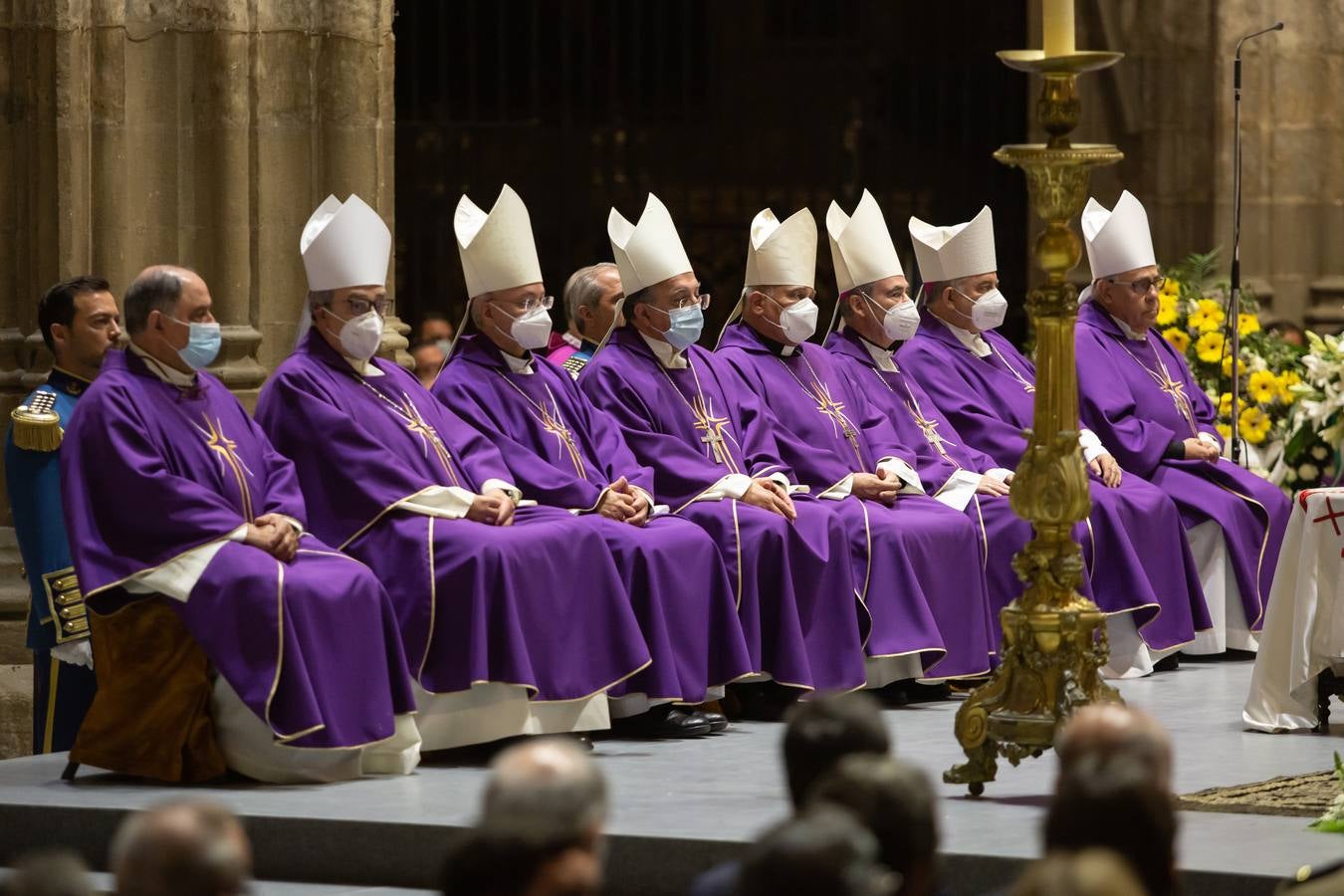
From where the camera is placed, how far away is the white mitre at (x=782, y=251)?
8297 mm

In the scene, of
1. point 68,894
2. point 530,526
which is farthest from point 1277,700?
point 68,894

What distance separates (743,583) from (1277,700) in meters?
1.61

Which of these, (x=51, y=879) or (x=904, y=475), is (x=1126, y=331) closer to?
(x=904, y=475)

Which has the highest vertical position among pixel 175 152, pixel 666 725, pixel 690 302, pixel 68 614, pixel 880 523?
pixel 175 152

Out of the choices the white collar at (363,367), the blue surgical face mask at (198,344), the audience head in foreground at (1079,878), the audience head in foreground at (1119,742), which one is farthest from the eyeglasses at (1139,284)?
the audience head in foreground at (1079,878)

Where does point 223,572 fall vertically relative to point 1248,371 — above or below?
below

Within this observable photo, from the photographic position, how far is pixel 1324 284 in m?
12.6

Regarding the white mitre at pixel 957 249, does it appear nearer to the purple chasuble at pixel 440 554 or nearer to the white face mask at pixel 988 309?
the white face mask at pixel 988 309

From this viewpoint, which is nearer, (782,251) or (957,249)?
(782,251)

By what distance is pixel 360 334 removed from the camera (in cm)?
697

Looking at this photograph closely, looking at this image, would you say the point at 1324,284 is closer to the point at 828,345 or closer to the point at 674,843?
the point at 828,345

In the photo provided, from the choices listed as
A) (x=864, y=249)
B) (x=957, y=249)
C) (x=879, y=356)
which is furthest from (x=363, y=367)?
(x=957, y=249)

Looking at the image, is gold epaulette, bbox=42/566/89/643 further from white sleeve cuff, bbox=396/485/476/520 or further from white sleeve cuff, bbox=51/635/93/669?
white sleeve cuff, bbox=396/485/476/520

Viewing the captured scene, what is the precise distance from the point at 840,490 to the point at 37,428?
2.62 meters
